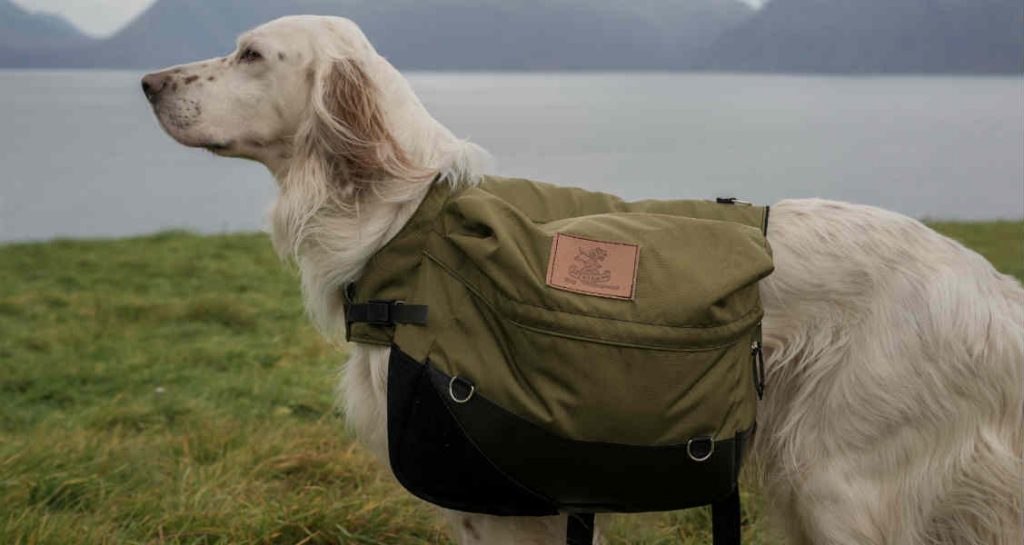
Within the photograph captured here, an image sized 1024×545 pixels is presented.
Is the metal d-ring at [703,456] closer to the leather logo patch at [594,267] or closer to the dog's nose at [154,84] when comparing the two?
the leather logo patch at [594,267]

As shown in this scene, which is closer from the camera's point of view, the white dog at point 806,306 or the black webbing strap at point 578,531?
the white dog at point 806,306

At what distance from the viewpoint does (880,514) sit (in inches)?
91.1

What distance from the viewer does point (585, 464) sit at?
2.34m

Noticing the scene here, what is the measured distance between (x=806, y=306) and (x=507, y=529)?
93 cm

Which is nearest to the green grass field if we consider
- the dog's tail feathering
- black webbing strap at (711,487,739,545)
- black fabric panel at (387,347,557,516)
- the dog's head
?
black webbing strap at (711,487,739,545)

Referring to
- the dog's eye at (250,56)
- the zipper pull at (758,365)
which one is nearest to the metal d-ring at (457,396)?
the zipper pull at (758,365)

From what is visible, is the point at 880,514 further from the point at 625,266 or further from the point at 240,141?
the point at 240,141

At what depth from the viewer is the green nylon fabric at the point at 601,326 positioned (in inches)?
90.2

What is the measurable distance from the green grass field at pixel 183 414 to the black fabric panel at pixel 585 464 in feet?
2.32

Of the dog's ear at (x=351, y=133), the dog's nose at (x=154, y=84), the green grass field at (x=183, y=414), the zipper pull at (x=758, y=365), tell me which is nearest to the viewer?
the zipper pull at (x=758, y=365)

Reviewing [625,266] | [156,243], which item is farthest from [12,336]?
[625,266]

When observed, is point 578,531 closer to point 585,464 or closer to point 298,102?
point 585,464

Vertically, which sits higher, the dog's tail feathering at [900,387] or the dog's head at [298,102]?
the dog's head at [298,102]

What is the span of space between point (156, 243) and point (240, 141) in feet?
25.7
